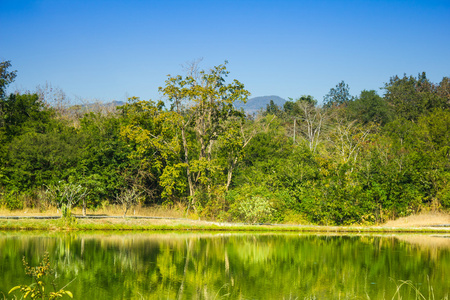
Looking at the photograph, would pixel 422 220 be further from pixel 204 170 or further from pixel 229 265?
pixel 229 265

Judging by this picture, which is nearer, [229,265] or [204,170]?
[229,265]

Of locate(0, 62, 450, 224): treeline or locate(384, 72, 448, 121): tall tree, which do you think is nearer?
locate(0, 62, 450, 224): treeline

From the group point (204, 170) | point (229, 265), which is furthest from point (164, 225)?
point (229, 265)

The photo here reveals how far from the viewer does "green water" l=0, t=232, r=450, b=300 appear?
11.6m

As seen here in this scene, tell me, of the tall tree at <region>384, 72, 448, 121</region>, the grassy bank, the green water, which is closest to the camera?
the green water

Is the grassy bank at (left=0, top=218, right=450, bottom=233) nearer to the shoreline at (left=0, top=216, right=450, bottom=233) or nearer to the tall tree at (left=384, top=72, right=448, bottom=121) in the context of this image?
the shoreline at (left=0, top=216, right=450, bottom=233)

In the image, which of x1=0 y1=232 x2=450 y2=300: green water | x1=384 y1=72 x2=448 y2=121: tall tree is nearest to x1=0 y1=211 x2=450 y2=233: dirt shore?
x1=0 y1=232 x2=450 y2=300: green water

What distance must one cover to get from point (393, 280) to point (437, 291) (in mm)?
1535

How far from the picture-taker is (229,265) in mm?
15273

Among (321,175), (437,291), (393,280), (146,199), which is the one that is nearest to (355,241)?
(321,175)

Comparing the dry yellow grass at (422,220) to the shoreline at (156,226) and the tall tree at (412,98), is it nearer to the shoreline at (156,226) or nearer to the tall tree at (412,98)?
the shoreline at (156,226)

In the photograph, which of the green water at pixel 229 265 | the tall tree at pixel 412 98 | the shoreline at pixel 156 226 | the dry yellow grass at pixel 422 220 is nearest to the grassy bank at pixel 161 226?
the shoreline at pixel 156 226

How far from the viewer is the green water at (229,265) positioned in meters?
11.6

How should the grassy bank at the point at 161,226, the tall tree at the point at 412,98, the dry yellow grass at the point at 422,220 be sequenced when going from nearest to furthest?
the grassy bank at the point at 161,226 < the dry yellow grass at the point at 422,220 < the tall tree at the point at 412,98
